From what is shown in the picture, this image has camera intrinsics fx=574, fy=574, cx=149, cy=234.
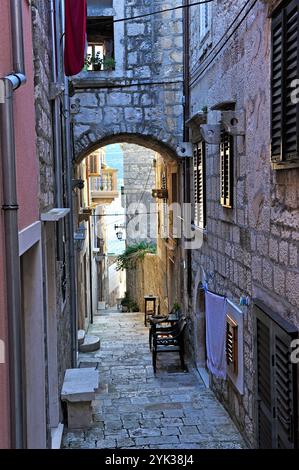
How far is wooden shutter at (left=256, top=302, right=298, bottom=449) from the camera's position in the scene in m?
4.22

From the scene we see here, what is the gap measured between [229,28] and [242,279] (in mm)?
2938

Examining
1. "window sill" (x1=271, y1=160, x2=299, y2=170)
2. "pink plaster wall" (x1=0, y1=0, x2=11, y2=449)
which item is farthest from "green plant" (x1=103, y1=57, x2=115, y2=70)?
"pink plaster wall" (x1=0, y1=0, x2=11, y2=449)

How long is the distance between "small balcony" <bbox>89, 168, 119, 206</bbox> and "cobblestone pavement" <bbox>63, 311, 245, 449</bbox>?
34.6ft

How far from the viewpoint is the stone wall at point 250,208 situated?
450cm

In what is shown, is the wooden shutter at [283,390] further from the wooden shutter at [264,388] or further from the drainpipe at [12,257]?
the drainpipe at [12,257]

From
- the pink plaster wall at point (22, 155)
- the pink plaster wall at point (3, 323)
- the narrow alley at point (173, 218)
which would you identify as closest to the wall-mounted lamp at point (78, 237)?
the narrow alley at point (173, 218)

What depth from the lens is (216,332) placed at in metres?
7.28

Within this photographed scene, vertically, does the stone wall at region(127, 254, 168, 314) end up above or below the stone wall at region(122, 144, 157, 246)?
below

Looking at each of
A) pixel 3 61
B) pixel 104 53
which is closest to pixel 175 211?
pixel 104 53

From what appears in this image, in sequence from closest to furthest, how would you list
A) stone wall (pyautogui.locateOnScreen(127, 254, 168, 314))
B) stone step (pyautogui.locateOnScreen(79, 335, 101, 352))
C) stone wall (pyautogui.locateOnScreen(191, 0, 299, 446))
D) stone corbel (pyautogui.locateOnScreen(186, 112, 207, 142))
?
stone wall (pyautogui.locateOnScreen(191, 0, 299, 446)), stone corbel (pyautogui.locateOnScreen(186, 112, 207, 142)), stone step (pyautogui.locateOnScreen(79, 335, 101, 352)), stone wall (pyautogui.locateOnScreen(127, 254, 168, 314))

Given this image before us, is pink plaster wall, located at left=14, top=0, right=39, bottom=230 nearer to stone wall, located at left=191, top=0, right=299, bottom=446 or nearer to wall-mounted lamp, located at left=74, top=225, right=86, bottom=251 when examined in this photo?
stone wall, located at left=191, top=0, right=299, bottom=446

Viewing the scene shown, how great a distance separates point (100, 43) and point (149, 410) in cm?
769

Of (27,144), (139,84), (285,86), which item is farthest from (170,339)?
(27,144)

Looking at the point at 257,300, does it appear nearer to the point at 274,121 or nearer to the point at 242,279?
the point at 242,279
